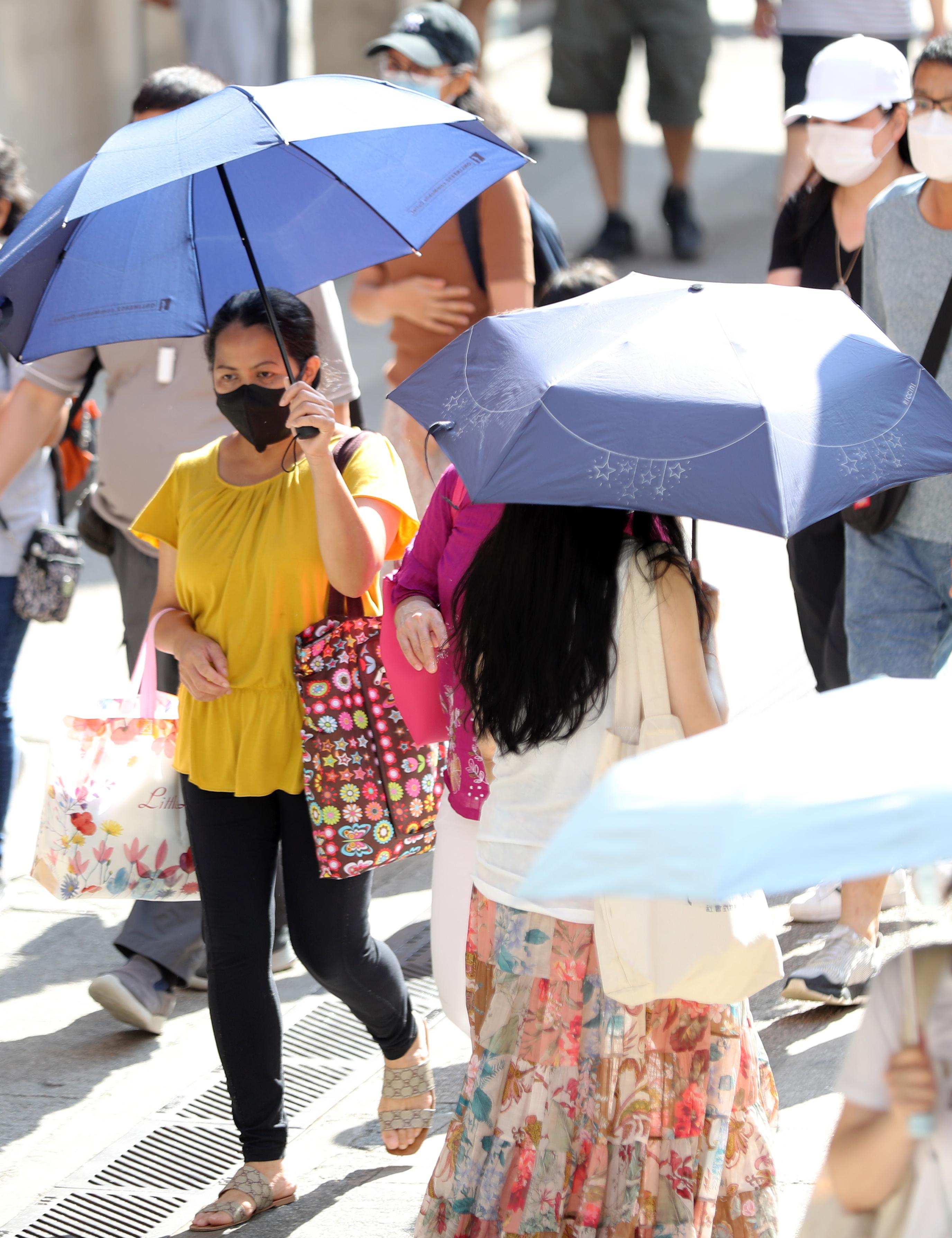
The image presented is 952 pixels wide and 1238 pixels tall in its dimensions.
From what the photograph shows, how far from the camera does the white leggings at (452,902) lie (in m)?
3.46

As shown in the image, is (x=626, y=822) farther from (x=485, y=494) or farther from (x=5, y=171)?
(x=5, y=171)

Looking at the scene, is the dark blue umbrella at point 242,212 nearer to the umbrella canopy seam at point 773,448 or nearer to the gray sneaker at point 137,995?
the umbrella canopy seam at point 773,448

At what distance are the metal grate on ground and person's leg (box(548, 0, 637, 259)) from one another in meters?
6.29

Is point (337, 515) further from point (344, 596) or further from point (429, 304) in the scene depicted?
point (429, 304)

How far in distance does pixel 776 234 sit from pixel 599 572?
232 centimetres

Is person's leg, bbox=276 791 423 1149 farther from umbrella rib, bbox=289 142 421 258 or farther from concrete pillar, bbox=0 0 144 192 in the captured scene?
concrete pillar, bbox=0 0 144 192

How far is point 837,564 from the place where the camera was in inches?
187

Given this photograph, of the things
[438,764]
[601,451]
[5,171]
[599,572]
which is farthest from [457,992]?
[5,171]

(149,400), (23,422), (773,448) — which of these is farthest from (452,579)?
(23,422)

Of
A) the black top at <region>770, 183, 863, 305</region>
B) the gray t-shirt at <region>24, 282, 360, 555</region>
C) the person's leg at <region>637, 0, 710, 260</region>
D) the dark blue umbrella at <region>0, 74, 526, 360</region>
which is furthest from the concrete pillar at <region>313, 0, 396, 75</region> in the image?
the dark blue umbrella at <region>0, 74, 526, 360</region>

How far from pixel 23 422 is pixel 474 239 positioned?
138 cm

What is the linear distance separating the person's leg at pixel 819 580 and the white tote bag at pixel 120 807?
5.92 feet

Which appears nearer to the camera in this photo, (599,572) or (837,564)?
(599,572)

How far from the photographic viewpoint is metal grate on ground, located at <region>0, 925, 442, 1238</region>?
148 inches
